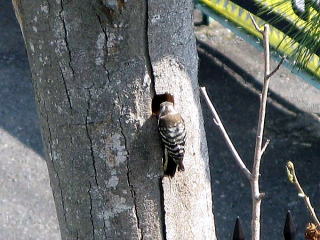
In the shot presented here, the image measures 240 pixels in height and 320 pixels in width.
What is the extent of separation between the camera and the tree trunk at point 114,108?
1.46 meters

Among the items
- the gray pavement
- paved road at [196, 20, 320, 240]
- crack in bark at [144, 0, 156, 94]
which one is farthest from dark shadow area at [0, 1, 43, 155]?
crack in bark at [144, 0, 156, 94]

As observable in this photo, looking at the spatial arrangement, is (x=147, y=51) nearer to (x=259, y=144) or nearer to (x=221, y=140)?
(x=259, y=144)

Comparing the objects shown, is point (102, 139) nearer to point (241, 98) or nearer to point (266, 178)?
point (266, 178)

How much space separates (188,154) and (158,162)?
96 millimetres

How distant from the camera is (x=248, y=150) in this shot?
13.7 ft

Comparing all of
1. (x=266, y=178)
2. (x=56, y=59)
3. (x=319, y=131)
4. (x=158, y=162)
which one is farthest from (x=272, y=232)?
(x=56, y=59)

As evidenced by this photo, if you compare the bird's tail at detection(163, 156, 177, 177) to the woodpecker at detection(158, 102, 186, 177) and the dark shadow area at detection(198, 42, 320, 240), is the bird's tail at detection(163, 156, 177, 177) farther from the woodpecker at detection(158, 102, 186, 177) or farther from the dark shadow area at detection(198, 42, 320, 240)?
the dark shadow area at detection(198, 42, 320, 240)

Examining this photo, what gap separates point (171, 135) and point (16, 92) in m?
3.36

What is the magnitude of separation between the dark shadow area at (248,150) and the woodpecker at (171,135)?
2060mm

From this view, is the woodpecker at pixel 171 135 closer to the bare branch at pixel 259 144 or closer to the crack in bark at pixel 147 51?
the crack in bark at pixel 147 51

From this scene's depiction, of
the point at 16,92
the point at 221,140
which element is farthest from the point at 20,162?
A: the point at 221,140

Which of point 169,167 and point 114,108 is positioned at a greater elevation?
point 114,108

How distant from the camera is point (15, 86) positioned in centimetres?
479

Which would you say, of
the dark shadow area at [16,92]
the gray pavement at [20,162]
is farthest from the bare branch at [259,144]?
the dark shadow area at [16,92]
